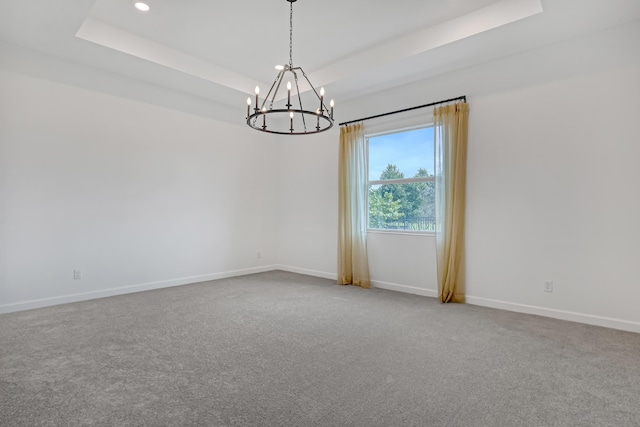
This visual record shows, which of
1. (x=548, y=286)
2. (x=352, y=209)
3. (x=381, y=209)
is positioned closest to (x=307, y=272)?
(x=352, y=209)

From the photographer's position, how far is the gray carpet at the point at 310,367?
72.8 inches

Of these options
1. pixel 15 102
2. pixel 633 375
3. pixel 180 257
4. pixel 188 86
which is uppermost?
pixel 188 86

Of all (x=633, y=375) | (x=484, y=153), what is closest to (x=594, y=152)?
(x=484, y=153)

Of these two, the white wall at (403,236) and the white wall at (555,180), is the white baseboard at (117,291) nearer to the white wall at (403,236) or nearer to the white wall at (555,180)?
the white wall at (403,236)

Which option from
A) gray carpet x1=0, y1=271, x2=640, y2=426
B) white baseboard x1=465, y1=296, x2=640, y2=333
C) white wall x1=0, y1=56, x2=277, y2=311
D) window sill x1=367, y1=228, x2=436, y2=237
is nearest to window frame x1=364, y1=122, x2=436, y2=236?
window sill x1=367, y1=228, x2=436, y2=237

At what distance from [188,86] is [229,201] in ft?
6.30

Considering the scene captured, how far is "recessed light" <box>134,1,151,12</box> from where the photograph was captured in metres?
3.28

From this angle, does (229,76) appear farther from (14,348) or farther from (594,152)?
(594,152)

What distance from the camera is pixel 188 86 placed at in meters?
4.85

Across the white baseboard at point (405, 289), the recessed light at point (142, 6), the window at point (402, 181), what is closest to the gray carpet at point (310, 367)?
the white baseboard at point (405, 289)

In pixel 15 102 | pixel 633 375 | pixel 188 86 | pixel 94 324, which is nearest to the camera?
pixel 633 375

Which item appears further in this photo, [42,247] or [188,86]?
[188,86]

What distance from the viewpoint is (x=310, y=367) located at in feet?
7.90

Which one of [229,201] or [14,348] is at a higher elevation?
[229,201]
